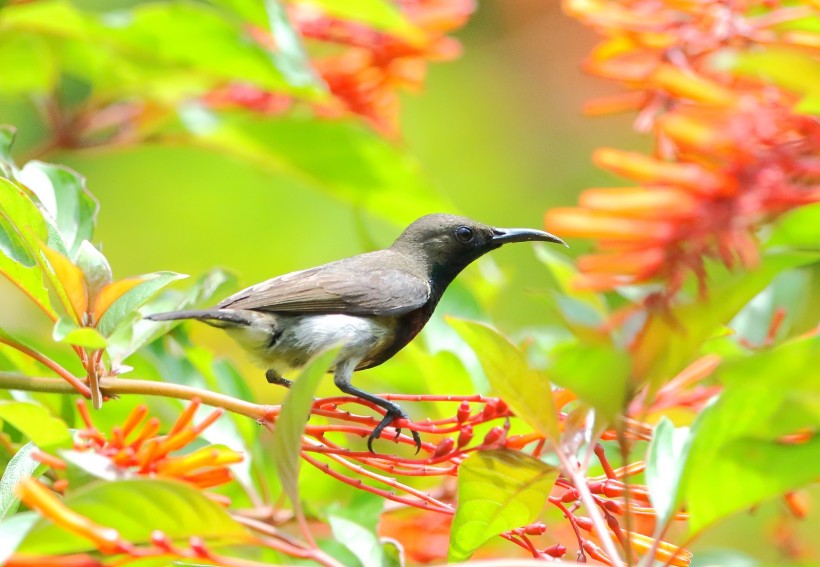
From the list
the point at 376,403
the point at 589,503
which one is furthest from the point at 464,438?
the point at 376,403

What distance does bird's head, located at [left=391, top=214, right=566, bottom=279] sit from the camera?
12.1ft

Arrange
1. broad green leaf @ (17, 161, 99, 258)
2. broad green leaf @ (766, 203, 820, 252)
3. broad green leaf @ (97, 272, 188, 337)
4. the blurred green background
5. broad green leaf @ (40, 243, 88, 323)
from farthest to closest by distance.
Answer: the blurred green background → broad green leaf @ (17, 161, 99, 258) → broad green leaf @ (97, 272, 188, 337) → broad green leaf @ (40, 243, 88, 323) → broad green leaf @ (766, 203, 820, 252)

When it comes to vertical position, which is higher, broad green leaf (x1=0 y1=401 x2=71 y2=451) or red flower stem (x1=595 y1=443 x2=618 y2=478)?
broad green leaf (x1=0 y1=401 x2=71 y2=451)

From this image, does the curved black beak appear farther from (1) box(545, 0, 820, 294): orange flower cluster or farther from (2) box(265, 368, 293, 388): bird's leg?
(1) box(545, 0, 820, 294): orange flower cluster

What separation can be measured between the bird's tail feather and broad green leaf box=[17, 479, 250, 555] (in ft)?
2.79

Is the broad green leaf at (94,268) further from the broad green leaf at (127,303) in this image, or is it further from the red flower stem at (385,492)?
the red flower stem at (385,492)

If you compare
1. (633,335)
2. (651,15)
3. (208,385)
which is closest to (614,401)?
(633,335)

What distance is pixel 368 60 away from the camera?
3.60 metres

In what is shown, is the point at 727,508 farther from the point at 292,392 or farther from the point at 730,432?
the point at 292,392

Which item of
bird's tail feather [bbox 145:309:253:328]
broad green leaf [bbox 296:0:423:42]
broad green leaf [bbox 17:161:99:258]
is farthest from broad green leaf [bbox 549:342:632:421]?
broad green leaf [bbox 296:0:423:42]

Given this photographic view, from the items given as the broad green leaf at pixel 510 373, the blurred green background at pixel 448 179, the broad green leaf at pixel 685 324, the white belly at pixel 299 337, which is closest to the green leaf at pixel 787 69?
the broad green leaf at pixel 685 324

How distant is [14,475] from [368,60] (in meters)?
2.11

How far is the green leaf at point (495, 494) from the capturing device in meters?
1.78

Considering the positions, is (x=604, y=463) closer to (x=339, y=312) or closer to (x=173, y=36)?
(x=339, y=312)
